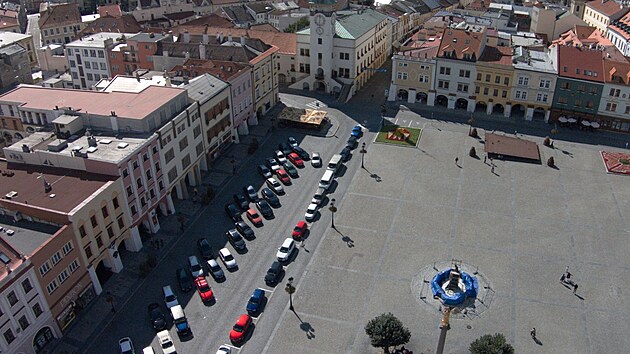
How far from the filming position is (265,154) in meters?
99.6

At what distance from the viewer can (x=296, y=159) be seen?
96000 mm

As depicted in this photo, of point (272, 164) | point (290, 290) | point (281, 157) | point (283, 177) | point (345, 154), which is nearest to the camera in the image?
point (290, 290)

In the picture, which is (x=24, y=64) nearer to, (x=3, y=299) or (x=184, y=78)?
(x=184, y=78)

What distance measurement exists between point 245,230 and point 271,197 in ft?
31.1

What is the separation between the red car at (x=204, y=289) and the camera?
64938 millimetres

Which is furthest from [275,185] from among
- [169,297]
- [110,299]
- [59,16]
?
[59,16]

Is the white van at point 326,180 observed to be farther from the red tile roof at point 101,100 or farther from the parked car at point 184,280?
the parked car at point 184,280

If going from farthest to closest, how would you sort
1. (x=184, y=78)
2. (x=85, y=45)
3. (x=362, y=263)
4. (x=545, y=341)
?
(x=85, y=45)
(x=184, y=78)
(x=362, y=263)
(x=545, y=341)

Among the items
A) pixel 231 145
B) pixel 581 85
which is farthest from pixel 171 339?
pixel 581 85

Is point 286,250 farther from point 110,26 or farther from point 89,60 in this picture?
point 110,26

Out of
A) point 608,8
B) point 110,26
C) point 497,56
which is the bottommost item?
point 497,56

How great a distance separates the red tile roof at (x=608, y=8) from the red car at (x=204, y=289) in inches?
5471

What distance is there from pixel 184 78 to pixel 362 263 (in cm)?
4482

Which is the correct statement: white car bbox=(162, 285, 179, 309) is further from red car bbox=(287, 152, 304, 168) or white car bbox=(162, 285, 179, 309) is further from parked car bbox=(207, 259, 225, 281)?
red car bbox=(287, 152, 304, 168)
